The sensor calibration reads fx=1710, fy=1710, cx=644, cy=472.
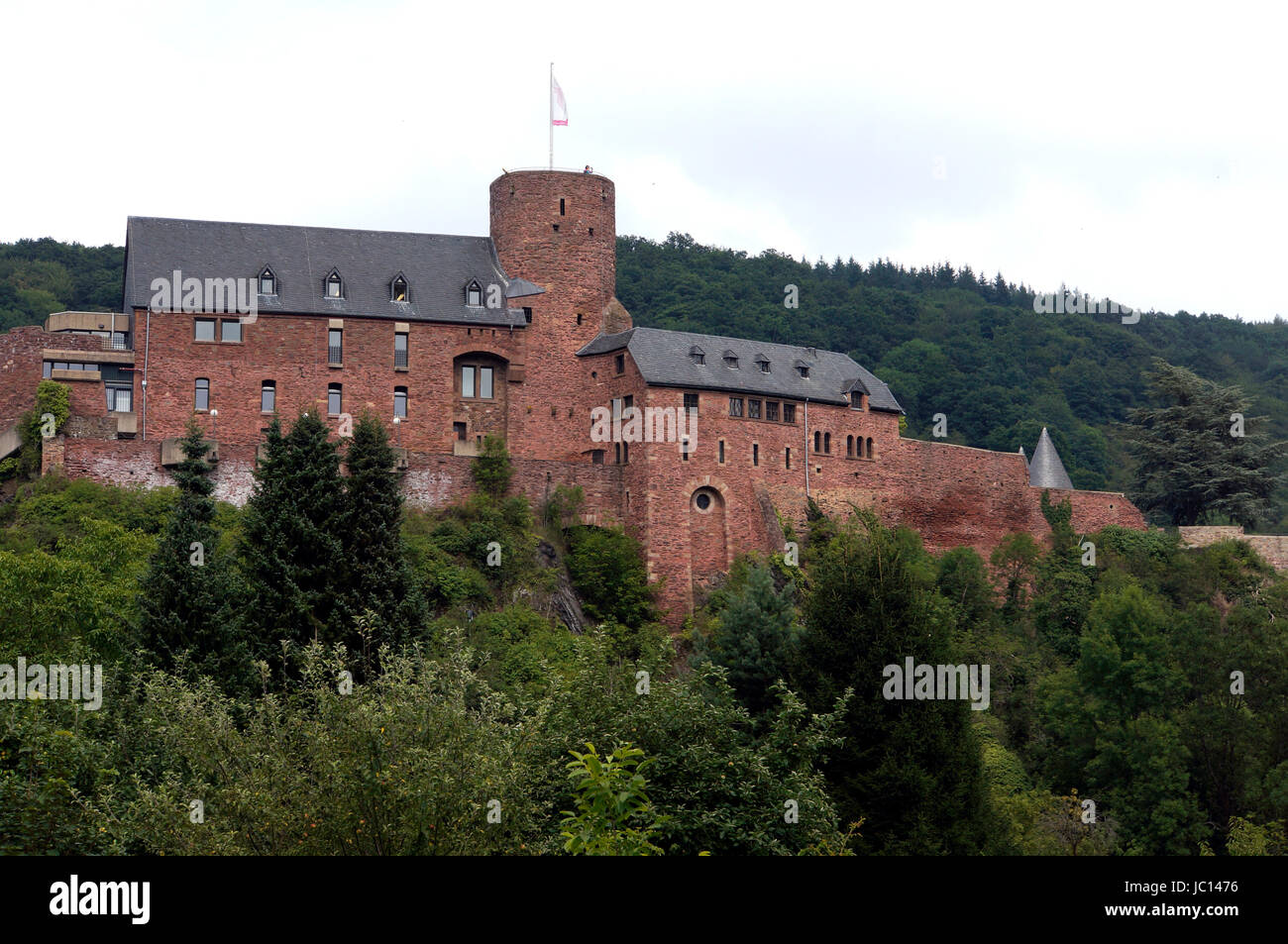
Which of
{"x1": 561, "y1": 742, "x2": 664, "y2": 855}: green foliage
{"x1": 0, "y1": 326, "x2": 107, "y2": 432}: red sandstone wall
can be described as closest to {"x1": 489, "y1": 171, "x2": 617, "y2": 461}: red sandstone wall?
{"x1": 0, "y1": 326, "x2": 107, "y2": 432}: red sandstone wall

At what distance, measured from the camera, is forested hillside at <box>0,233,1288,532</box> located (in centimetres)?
8481

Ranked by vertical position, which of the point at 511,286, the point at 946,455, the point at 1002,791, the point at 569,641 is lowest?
the point at 1002,791

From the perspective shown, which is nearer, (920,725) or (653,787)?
(653,787)

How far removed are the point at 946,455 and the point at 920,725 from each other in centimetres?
2621

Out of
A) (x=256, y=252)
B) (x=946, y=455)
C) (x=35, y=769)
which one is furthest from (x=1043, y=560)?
(x=35, y=769)

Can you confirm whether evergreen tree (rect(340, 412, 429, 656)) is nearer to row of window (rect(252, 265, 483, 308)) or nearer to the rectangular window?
the rectangular window

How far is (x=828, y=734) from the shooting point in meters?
32.6

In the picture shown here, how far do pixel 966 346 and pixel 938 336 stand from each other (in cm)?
181

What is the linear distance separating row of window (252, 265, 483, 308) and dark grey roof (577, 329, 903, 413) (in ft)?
12.9

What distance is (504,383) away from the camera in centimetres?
5569

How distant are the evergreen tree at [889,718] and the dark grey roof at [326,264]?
21.0 m

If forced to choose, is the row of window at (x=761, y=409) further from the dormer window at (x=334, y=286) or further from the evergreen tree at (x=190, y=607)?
the evergreen tree at (x=190, y=607)
